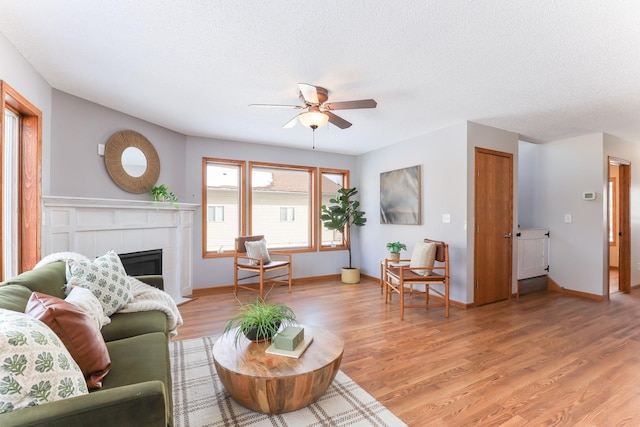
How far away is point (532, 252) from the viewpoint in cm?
459

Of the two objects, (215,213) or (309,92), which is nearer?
(309,92)

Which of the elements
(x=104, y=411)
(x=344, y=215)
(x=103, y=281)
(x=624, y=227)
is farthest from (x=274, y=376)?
(x=624, y=227)

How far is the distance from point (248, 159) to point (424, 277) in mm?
3147

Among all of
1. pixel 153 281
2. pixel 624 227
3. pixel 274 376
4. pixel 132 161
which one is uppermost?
pixel 132 161

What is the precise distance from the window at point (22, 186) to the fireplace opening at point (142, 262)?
2.93 ft

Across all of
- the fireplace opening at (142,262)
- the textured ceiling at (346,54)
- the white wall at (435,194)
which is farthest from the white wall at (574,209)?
the fireplace opening at (142,262)

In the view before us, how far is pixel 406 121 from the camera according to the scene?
3758 mm

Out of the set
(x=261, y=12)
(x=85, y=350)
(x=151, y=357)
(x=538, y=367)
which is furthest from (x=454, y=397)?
(x=261, y=12)

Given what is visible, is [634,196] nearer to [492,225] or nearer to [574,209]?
[574,209]

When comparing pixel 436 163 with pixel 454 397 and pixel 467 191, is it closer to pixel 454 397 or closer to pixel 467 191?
pixel 467 191

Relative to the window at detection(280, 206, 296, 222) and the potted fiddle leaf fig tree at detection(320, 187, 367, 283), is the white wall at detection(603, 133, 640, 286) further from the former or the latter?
the window at detection(280, 206, 296, 222)

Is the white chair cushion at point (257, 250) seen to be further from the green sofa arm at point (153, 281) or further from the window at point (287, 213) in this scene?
the green sofa arm at point (153, 281)

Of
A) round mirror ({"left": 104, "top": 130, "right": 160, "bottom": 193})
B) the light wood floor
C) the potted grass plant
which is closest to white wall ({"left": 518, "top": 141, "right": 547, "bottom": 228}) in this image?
the light wood floor

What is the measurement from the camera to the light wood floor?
184cm
